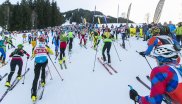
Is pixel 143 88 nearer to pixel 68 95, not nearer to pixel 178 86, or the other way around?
pixel 68 95

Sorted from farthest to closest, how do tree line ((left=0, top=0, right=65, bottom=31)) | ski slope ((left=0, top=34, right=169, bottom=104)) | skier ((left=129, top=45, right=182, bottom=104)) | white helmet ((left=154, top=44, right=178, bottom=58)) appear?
tree line ((left=0, top=0, right=65, bottom=31)) < ski slope ((left=0, top=34, right=169, bottom=104)) < white helmet ((left=154, top=44, right=178, bottom=58)) < skier ((left=129, top=45, right=182, bottom=104))

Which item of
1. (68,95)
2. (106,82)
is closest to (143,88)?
(106,82)

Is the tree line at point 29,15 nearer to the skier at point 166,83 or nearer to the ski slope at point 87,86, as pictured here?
the ski slope at point 87,86

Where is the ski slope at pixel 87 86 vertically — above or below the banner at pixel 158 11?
below

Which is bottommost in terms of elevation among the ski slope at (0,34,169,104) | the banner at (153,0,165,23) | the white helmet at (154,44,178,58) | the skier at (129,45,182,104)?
the ski slope at (0,34,169,104)

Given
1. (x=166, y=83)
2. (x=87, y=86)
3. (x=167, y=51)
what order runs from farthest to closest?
(x=87, y=86) < (x=167, y=51) < (x=166, y=83)

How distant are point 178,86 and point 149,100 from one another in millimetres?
386

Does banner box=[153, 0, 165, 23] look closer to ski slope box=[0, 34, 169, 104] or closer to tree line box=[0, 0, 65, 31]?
ski slope box=[0, 34, 169, 104]

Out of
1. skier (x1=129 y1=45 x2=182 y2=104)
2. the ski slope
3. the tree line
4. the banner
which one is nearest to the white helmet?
skier (x1=129 y1=45 x2=182 y2=104)

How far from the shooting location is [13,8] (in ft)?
271

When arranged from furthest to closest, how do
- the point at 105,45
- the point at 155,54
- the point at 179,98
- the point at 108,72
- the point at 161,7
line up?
the point at 161,7 → the point at 105,45 → the point at 108,72 → the point at 155,54 → the point at 179,98

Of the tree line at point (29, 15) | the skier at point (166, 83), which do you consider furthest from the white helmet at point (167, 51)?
the tree line at point (29, 15)

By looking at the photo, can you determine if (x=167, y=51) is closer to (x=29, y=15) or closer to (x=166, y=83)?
(x=166, y=83)

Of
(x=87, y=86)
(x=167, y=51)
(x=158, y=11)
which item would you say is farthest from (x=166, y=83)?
(x=158, y=11)
